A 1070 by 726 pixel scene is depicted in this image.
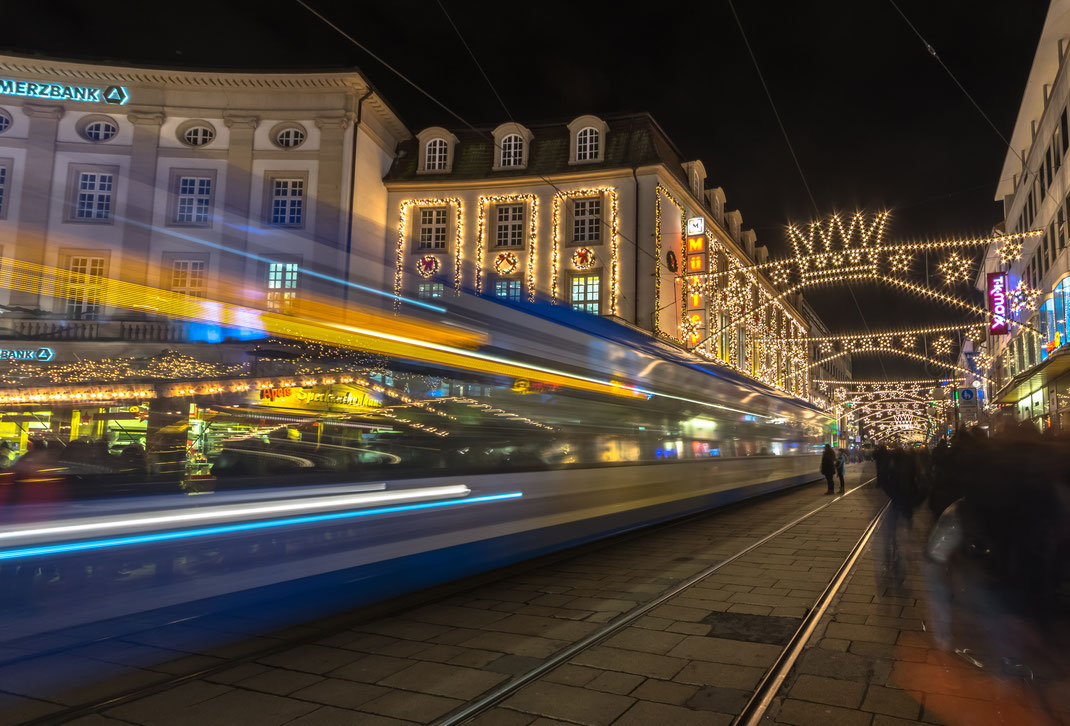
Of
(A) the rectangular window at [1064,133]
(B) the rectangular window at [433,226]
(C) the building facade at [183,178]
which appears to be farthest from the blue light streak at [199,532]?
(B) the rectangular window at [433,226]

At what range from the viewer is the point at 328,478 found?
4973mm

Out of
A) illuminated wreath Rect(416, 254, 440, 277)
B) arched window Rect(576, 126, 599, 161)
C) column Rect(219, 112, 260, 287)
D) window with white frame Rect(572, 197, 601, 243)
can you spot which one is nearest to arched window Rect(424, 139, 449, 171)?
arched window Rect(576, 126, 599, 161)

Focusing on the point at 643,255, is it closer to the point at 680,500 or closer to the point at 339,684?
the point at 680,500

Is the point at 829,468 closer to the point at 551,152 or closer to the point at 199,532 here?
the point at 551,152

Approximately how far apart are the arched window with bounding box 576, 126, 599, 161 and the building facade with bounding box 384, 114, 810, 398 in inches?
1.5

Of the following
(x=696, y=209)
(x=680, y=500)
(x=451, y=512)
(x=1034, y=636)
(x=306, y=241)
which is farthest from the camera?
(x=696, y=209)

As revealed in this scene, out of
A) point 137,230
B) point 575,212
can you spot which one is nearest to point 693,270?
point 575,212

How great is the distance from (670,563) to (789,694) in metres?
4.47

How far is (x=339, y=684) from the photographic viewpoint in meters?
4.35

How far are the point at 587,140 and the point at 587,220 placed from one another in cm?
332

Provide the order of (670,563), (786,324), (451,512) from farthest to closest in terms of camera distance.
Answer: (786,324)
(670,563)
(451,512)

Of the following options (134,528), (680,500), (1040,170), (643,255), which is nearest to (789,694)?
(134,528)

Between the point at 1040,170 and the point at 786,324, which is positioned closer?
the point at 1040,170

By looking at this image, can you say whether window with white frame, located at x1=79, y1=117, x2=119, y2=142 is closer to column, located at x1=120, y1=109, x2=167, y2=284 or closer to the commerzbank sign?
the commerzbank sign
